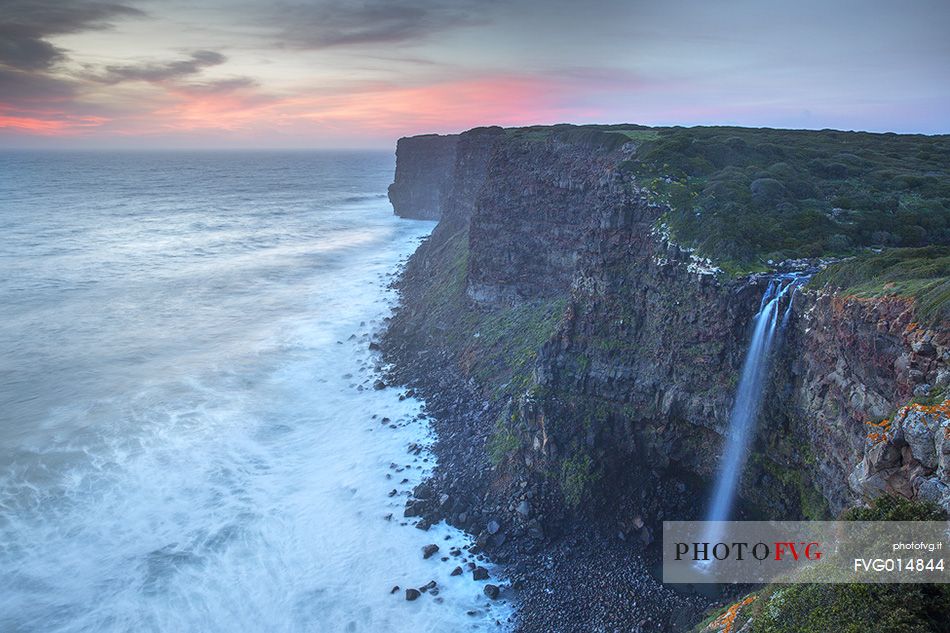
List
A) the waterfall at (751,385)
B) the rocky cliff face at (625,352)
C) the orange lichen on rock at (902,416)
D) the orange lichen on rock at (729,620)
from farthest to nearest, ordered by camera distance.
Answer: the waterfall at (751,385), the rocky cliff face at (625,352), the orange lichen on rock at (729,620), the orange lichen on rock at (902,416)

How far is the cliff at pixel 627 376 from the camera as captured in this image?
19.8 meters

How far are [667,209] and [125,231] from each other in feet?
377

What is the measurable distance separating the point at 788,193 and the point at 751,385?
15.7 m

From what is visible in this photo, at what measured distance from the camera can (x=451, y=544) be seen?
29703 millimetres

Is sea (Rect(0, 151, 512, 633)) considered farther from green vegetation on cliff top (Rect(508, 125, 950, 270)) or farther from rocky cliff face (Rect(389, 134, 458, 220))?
rocky cliff face (Rect(389, 134, 458, 220))

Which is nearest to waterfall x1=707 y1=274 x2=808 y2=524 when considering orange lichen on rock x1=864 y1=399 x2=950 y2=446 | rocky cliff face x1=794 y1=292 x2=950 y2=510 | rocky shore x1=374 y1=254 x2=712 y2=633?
rocky cliff face x1=794 y1=292 x2=950 y2=510

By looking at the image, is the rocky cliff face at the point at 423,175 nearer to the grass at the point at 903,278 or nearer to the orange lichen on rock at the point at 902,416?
the grass at the point at 903,278

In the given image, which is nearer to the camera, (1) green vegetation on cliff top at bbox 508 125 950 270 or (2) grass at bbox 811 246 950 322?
(2) grass at bbox 811 246 950 322

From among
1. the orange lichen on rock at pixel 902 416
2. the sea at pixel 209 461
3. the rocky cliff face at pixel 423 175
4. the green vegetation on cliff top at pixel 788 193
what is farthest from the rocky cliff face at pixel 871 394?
the rocky cliff face at pixel 423 175

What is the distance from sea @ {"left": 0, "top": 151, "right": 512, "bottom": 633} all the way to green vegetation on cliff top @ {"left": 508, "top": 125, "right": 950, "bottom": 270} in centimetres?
2238

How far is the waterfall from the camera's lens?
25375mm

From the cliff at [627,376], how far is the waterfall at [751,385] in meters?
0.46

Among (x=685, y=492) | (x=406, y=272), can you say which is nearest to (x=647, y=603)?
(x=685, y=492)

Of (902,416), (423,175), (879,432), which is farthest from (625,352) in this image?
(423,175)
